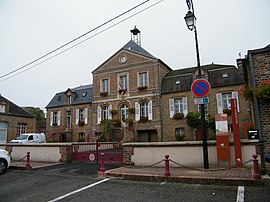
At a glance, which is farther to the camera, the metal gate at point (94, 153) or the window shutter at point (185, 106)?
the window shutter at point (185, 106)

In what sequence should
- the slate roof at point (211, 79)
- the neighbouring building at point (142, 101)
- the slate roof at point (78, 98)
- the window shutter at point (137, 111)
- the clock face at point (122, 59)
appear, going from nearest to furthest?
the slate roof at point (211, 79) → the neighbouring building at point (142, 101) → the window shutter at point (137, 111) → the clock face at point (122, 59) → the slate roof at point (78, 98)

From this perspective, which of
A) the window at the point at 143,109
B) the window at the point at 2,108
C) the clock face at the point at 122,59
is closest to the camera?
the window at the point at 143,109

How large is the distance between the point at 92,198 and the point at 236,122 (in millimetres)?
5457

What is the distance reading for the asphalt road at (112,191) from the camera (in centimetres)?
523

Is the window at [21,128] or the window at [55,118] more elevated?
the window at [55,118]

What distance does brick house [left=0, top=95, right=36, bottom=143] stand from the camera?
2727 centimetres

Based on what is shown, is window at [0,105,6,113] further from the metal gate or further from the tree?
the tree

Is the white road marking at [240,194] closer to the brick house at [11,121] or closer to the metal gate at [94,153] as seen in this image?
the metal gate at [94,153]

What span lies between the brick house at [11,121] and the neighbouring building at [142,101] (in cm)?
449

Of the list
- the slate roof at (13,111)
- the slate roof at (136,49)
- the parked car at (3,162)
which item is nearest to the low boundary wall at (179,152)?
the parked car at (3,162)

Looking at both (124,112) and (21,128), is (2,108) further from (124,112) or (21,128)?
(124,112)

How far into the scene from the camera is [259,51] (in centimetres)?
725

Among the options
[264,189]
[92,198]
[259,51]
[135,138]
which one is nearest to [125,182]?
[92,198]

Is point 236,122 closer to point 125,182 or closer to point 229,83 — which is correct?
point 125,182
